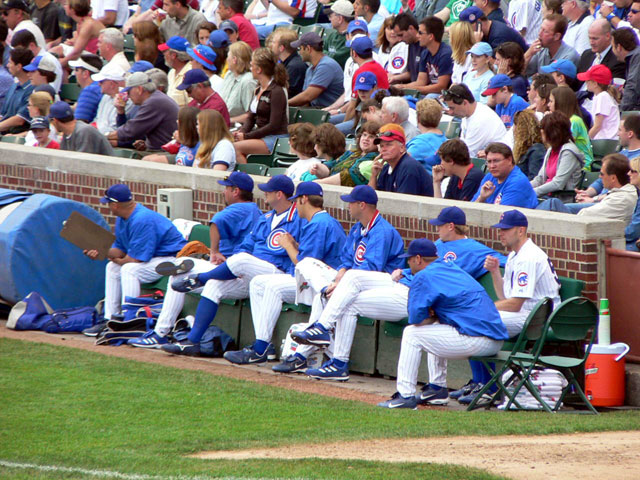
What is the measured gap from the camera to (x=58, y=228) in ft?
39.4

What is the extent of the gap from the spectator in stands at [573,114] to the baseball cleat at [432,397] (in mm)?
3196

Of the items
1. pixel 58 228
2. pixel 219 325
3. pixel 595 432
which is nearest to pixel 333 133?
pixel 219 325

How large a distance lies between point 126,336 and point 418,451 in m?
4.54

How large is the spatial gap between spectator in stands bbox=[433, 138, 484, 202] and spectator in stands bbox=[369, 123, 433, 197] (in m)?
0.12

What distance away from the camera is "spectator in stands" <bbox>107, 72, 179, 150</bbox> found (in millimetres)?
13406

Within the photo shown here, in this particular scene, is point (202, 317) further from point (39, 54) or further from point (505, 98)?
point (39, 54)

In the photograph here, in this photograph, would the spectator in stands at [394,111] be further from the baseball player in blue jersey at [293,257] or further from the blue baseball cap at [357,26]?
the blue baseball cap at [357,26]

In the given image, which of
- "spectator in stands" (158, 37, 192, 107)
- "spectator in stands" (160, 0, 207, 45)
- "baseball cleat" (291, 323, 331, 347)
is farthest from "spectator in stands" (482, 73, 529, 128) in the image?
"spectator in stands" (160, 0, 207, 45)

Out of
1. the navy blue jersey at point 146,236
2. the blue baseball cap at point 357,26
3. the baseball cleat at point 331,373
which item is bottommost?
the baseball cleat at point 331,373

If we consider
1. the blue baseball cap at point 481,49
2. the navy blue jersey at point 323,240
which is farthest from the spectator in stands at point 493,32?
the navy blue jersey at point 323,240

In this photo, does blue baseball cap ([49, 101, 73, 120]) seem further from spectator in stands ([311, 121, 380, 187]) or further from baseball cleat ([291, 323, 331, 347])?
baseball cleat ([291, 323, 331, 347])

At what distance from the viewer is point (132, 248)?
11188 millimetres

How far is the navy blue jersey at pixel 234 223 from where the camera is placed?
10.7m

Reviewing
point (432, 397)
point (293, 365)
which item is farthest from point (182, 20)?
point (432, 397)
